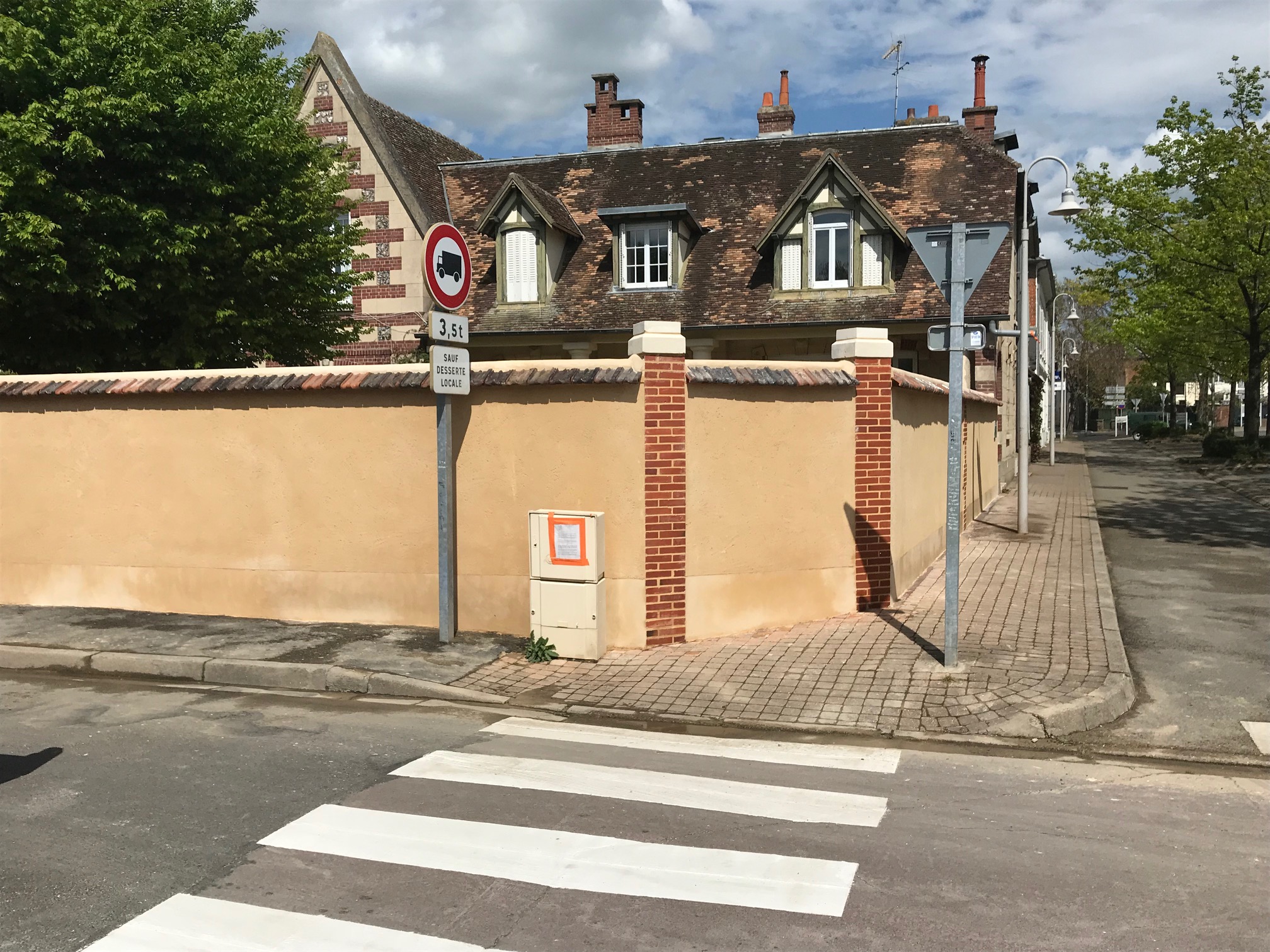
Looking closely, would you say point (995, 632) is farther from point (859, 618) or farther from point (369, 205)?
point (369, 205)

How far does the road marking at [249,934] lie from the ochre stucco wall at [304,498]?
4.98 m

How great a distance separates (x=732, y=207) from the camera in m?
22.5

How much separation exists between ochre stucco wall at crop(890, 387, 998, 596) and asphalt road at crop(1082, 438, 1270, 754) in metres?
2.19

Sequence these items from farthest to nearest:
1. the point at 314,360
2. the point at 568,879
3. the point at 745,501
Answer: the point at 314,360 → the point at 745,501 → the point at 568,879

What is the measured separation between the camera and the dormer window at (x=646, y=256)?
2120 centimetres

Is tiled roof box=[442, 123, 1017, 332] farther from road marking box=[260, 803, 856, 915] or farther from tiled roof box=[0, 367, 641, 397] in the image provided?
road marking box=[260, 803, 856, 915]

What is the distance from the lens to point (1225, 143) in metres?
28.3

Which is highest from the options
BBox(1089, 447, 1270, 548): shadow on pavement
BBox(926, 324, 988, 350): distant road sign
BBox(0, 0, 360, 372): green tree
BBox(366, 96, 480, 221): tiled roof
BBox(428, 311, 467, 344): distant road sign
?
BBox(366, 96, 480, 221): tiled roof

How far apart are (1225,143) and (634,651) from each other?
28.6m

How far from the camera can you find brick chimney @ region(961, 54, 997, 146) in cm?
2648

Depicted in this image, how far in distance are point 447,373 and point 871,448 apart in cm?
408

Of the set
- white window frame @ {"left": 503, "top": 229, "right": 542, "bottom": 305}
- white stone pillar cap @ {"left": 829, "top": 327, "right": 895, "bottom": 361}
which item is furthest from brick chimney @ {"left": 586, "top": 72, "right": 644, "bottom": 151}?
white stone pillar cap @ {"left": 829, "top": 327, "right": 895, "bottom": 361}

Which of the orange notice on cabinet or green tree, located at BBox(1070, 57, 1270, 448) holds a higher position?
green tree, located at BBox(1070, 57, 1270, 448)

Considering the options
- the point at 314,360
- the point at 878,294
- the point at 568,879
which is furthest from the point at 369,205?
the point at 568,879
